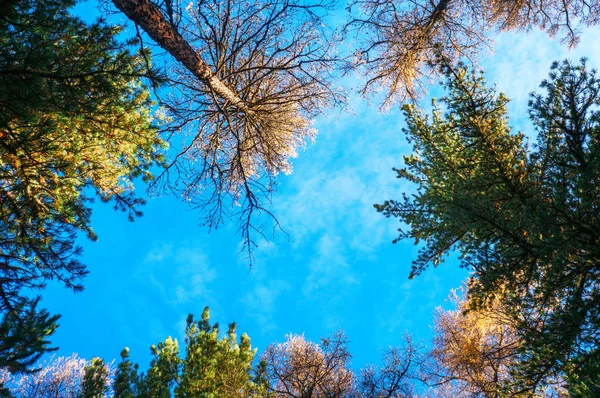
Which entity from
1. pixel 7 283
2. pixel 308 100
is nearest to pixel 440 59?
pixel 308 100

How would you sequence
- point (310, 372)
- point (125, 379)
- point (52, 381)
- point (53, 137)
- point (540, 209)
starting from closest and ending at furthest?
point (540, 209) < point (53, 137) < point (125, 379) < point (310, 372) < point (52, 381)

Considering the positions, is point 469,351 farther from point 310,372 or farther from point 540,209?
point 540,209

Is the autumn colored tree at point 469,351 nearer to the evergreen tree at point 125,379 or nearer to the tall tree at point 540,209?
the tall tree at point 540,209

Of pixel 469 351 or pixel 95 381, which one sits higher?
pixel 469 351

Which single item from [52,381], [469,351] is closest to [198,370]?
[469,351]

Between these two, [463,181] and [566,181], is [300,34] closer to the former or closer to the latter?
[463,181]

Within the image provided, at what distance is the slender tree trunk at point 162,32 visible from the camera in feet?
16.6

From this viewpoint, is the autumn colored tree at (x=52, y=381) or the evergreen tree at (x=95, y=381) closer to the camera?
the evergreen tree at (x=95, y=381)

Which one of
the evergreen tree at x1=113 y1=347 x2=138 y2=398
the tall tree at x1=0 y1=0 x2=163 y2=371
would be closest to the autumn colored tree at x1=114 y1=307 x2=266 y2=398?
the evergreen tree at x1=113 y1=347 x2=138 y2=398

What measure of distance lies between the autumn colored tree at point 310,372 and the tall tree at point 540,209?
16.5ft

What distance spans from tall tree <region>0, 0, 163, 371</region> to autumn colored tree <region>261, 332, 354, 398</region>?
4.72 meters

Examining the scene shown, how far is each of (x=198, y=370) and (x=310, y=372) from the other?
15.4ft

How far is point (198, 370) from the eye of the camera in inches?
272


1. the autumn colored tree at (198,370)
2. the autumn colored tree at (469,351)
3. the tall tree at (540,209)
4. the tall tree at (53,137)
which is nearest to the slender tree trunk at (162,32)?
the tall tree at (53,137)
